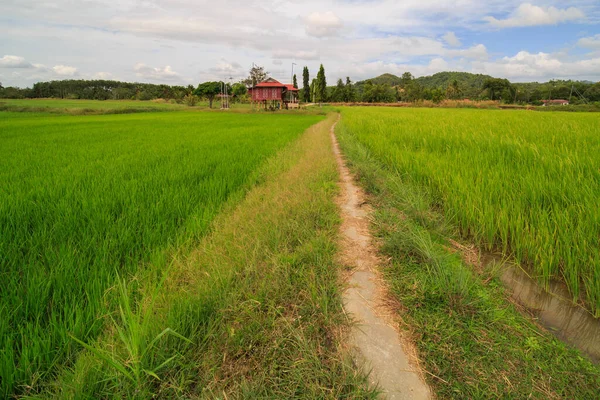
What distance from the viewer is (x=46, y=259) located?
1.75 meters

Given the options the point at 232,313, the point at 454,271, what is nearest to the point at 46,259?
the point at 232,313

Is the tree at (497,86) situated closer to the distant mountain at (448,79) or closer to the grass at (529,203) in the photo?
the distant mountain at (448,79)

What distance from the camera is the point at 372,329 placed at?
1327 millimetres

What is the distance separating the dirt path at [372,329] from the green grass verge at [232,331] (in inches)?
3.6

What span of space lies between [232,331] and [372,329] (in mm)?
661

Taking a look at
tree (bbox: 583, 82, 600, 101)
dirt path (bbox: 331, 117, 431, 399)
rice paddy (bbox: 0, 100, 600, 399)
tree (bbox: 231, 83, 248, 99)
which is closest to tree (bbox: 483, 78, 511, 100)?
tree (bbox: 583, 82, 600, 101)

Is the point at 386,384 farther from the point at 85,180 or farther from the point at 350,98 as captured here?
the point at 350,98

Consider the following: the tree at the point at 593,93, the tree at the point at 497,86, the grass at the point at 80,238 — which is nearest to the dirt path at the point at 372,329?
the grass at the point at 80,238

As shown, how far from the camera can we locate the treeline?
194 feet

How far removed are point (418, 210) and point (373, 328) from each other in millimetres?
1443

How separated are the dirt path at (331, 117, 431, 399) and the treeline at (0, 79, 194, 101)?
216 ft

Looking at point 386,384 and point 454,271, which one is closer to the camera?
point 386,384

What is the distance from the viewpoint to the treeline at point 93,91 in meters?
59.0

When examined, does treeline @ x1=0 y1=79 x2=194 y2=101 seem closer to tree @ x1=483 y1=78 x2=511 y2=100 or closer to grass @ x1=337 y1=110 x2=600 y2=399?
tree @ x1=483 y1=78 x2=511 y2=100
